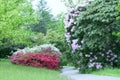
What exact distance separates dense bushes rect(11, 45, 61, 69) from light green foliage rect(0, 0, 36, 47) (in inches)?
46.1

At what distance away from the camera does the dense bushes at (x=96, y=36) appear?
16703mm

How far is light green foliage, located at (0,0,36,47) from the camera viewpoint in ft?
70.5

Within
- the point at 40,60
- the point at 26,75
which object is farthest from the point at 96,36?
the point at 40,60

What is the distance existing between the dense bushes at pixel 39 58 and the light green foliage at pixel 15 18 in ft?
3.84

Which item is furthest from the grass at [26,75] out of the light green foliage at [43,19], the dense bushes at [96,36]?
the light green foliage at [43,19]

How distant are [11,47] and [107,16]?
18.3 m

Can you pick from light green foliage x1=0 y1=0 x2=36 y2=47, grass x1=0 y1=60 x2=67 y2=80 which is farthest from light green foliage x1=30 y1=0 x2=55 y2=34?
grass x1=0 y1=60 x2=67 y2=80

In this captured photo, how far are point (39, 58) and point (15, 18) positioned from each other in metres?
3.13

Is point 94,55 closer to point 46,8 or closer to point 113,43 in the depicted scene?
point 113,43

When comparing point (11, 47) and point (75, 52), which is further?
point (11, 47)

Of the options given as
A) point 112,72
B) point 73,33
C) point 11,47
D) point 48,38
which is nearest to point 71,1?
point 48,38

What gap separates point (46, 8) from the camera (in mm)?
66750

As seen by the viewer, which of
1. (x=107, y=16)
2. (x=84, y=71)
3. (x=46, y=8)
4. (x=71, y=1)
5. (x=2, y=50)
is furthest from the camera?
(x=46, y=8)

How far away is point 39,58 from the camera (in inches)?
925
